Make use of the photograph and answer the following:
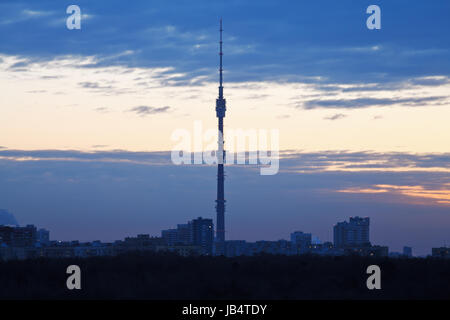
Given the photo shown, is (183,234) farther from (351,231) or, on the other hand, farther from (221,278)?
(221,278)

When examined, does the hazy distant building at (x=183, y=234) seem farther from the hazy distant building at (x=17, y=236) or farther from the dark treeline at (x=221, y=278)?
the dark treeline at (x=221, y=278)

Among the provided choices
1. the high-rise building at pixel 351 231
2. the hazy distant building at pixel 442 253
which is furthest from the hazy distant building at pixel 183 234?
the hazy distant building at pixel 442 253

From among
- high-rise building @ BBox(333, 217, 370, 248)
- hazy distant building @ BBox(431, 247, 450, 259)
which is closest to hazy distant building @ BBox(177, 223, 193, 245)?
high-rise building @ BBox(333, 217, 370, 248)

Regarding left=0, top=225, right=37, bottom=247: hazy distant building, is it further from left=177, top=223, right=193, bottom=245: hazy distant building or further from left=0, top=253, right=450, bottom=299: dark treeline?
left=0, top=253, right=450, bottom=299: dark treeline

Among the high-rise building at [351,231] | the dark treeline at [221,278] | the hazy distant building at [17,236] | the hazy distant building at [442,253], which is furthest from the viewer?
the high-rise building at [351,231]

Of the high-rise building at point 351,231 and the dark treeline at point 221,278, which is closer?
the dark treeline at point 221,278
